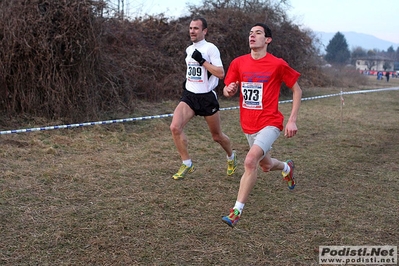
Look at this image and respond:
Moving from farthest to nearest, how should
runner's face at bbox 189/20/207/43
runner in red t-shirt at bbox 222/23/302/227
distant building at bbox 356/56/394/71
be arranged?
distant building at bbox 356/56/394/71 → runner's face at bbox 189/20/207/43 → runner in red t-shirt at bbox 222/23/302/227

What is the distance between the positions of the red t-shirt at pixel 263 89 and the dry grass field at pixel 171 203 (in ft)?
3.19

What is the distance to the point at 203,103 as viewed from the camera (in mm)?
6086

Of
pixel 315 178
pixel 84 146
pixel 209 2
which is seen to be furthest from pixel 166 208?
pixel 209 2

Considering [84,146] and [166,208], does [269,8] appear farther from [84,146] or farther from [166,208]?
[166,208]

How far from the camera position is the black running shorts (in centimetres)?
608

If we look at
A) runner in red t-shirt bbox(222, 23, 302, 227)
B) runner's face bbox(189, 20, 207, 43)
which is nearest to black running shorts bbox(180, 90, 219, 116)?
runner's face bbox(189, 20, 207, 43)

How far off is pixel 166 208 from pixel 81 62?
6.00 metres

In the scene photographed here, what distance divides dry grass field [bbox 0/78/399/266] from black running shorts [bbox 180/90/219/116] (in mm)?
918

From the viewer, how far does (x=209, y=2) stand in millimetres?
21281

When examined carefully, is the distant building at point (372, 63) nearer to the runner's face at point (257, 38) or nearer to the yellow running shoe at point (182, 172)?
the yellow running shoe at point (182, 172)

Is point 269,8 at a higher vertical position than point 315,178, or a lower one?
higher

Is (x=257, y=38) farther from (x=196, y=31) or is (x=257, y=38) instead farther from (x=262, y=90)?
(x=196, y=31)

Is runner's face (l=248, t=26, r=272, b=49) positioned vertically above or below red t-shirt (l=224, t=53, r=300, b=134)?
above

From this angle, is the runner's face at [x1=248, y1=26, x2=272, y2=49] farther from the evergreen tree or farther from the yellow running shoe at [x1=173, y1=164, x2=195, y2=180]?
the evergreen tree
